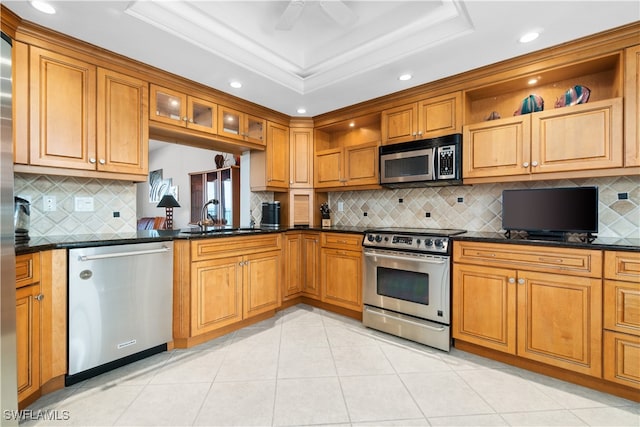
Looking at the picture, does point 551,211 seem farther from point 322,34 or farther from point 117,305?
point 117,305

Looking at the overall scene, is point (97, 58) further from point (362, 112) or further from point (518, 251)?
point (518, 251)

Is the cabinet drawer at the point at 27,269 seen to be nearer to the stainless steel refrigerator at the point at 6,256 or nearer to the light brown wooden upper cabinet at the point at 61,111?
the stainless steel refrigerator at the point at 6,256

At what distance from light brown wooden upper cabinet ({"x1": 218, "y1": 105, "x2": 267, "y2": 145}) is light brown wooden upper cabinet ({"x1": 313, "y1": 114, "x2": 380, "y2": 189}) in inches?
30.5

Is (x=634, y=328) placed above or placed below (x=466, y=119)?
below

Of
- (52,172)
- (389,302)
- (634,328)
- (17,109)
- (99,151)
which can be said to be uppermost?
(17,109)

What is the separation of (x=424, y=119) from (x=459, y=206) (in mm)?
959

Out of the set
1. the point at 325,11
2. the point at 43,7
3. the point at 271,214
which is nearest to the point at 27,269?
the point at 43,7

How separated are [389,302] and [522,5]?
241cm

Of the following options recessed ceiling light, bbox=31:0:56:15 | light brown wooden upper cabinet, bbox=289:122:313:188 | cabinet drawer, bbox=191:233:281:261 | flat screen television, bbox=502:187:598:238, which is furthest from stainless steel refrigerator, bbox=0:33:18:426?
flat screen television, bbox=502:187:598:238

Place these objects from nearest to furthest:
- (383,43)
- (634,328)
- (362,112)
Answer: (634,328), (383,43), (362,112)

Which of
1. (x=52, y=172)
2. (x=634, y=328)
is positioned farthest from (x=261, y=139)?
(x=634, y=328)

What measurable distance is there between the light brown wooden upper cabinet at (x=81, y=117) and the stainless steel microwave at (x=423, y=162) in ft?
7.62

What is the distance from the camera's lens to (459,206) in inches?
116

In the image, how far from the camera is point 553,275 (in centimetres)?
197
